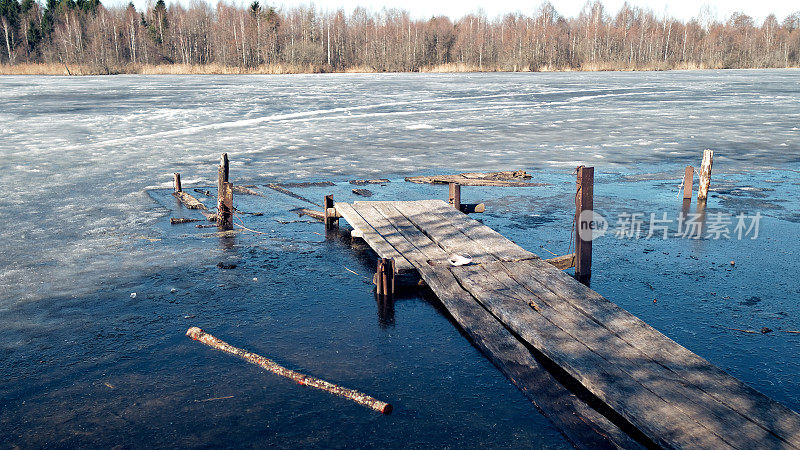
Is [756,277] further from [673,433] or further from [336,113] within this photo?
[336,113]

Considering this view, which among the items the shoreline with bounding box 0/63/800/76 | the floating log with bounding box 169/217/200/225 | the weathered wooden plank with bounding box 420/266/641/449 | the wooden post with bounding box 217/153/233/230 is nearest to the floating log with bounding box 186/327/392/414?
the weathered wooden plank with bounding box 420/266/641/449

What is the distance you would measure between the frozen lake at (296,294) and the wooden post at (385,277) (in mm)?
147

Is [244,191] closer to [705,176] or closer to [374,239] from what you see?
[374,239]

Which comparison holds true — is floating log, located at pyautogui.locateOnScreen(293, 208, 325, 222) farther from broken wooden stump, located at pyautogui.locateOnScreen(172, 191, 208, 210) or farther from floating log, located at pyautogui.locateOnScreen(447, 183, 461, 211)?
floating log, located at pyautogui.locateOnScreen(447, 183, 461, 211)

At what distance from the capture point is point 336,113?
91.1 feet

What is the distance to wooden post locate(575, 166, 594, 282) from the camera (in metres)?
7.20

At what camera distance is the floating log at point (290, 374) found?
4.64 metres

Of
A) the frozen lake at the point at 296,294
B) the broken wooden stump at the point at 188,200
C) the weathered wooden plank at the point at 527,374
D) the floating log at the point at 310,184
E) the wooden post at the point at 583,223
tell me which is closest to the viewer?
the weathered wooden plank at the point at 527,374

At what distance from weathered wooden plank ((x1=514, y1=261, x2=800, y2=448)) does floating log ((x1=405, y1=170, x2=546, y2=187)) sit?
20.0 ft

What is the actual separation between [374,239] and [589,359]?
12.6ft

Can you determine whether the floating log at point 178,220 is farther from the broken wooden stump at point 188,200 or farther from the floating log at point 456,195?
the floating log at point 456,195

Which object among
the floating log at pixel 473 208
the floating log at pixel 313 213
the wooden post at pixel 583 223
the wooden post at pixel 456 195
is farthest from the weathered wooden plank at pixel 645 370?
the floating log at pixel 313 213

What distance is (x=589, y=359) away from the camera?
493cm

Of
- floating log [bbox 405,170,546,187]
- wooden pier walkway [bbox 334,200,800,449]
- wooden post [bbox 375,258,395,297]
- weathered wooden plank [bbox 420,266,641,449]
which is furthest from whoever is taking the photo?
floating log [bbox 405,170,546,187]
